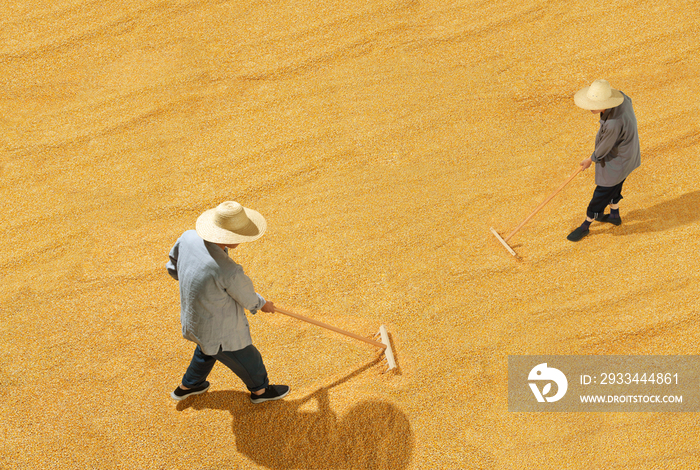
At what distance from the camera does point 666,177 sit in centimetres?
383

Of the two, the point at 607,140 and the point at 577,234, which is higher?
the point at 607,140

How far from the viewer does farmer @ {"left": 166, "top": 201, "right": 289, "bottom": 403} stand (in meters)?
2.15

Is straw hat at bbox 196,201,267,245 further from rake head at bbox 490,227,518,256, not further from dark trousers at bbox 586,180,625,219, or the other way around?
dark trousers at bbox 586,180,625,219

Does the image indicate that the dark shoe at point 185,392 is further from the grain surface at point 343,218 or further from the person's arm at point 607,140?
the person's arm at point 607,140

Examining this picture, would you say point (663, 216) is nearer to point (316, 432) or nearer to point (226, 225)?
point (316, 432)

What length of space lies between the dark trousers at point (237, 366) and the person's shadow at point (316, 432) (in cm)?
19

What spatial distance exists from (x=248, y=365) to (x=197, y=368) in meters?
0.30

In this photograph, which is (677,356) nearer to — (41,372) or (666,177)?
(666,177)

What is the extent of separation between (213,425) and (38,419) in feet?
3.41

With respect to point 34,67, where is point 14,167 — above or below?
below

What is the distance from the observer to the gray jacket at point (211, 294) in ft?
7.09

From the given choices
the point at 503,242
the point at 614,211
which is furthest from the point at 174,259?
the point at 614,211

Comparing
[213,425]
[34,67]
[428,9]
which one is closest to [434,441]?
[213,425]

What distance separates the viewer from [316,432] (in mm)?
2775
